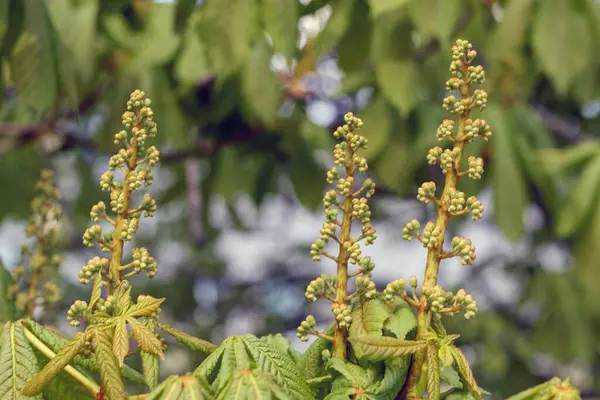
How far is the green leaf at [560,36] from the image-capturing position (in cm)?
219

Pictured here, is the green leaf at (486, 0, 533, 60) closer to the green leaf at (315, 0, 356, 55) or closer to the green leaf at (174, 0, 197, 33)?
the green leaf at (315, 0, 356, 55)

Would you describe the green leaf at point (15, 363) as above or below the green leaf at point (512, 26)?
below

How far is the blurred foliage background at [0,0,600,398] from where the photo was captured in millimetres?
2047

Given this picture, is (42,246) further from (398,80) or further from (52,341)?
(398,80)

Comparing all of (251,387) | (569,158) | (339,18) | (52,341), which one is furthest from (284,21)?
(569,158)

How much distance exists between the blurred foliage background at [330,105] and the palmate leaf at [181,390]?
2.66 feet

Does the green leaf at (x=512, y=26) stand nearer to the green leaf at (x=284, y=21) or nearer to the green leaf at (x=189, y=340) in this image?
the green leaf at (x=284, y=21)

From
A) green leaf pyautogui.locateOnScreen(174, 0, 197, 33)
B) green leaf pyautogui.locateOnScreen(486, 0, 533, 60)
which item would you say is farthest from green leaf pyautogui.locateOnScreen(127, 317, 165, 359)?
green leaf pyautogui.locateOnScreen(486, 0, 533, 60)

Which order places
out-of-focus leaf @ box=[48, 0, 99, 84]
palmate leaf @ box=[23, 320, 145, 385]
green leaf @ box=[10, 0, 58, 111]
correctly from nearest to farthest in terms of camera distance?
palmate leaf @ box=[23, 320, 145, 385], green leaf @ box=[10, 0, 58, 111], out-of-focus leaf @ box=[48, 0, 99, 84]

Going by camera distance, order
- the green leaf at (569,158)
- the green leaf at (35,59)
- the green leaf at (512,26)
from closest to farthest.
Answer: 1. the green leaf at (35,59)
2. the green leaf at (512,26)
3. the green leaf at (569,158)

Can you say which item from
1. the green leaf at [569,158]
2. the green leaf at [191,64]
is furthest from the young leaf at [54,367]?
the green leaf at [569,158]

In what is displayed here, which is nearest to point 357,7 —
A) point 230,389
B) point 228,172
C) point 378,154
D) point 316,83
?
point 378,154

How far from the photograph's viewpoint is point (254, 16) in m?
2.05

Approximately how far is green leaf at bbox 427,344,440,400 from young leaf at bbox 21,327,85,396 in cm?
30
